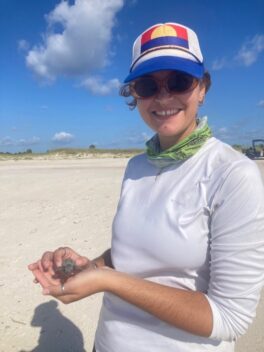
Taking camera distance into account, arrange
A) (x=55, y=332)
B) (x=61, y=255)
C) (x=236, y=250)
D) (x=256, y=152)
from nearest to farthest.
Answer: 1. (x=236, y=250)
2. (x=61, y=255)
3. (x=55, y=332)
4. (x=256, y=152)

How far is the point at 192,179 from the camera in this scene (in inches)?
66.4

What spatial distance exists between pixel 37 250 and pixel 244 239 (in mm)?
5466

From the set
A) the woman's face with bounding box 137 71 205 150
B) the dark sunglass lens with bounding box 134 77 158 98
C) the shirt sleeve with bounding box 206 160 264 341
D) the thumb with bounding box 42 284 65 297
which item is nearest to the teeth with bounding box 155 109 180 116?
the woman's face with bounding box 137 71 205 150

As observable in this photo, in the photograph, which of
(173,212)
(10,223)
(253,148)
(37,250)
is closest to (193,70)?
(173,212)

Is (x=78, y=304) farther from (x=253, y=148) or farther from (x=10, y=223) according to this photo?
(x=253, y=148)

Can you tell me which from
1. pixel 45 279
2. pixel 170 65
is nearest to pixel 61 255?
pixel 45 279

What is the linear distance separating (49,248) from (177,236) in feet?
17.4

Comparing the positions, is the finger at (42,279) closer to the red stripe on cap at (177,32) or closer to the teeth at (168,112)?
the teeth at (168,112)

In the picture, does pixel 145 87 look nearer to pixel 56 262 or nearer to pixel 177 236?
pixel 177 236

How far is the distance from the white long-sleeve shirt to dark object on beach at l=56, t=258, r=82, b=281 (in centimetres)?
22

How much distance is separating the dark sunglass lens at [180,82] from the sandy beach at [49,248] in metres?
2.93

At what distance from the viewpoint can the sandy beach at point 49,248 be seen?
401cm

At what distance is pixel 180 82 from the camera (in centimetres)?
177

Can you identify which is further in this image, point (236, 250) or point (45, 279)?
point (45, 279)
